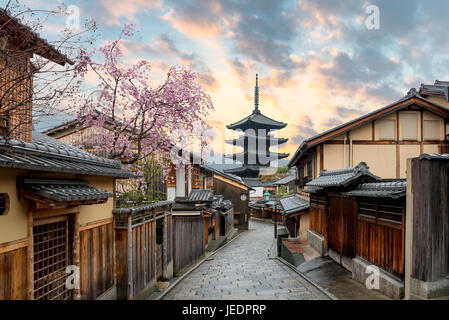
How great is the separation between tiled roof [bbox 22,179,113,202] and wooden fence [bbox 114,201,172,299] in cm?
234

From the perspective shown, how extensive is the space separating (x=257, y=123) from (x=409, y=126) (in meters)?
35.1

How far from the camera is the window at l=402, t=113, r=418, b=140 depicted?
17.4m

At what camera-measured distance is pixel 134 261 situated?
8430 mm

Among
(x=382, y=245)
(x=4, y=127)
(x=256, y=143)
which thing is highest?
(x=256, y=143)

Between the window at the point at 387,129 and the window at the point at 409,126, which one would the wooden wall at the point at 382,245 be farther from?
the window at the point at 409,126

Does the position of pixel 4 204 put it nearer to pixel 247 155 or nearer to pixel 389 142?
pixel 389 142

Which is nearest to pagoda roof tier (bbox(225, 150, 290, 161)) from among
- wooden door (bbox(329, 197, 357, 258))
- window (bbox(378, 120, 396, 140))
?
window (bbox(378, 120, 396, 140))

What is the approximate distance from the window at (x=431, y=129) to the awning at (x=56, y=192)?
19.4 meters

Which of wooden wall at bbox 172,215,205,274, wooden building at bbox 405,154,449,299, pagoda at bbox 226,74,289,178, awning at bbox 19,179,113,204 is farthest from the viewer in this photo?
pagoda at bbox 226,74,289,178

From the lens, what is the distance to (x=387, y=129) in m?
17.5

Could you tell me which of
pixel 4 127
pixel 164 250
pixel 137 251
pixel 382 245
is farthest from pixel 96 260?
pixel 382 245

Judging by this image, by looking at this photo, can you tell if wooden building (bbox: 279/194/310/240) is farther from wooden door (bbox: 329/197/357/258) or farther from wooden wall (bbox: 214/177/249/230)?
wooden wall (bbox: 214/177/249/230)

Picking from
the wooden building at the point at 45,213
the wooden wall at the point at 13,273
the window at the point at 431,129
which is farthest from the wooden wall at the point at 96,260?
the window at the point at 431,129

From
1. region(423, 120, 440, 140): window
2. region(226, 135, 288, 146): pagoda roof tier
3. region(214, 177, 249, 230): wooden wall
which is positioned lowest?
region(214, 177, 249, 230): wooden wall
